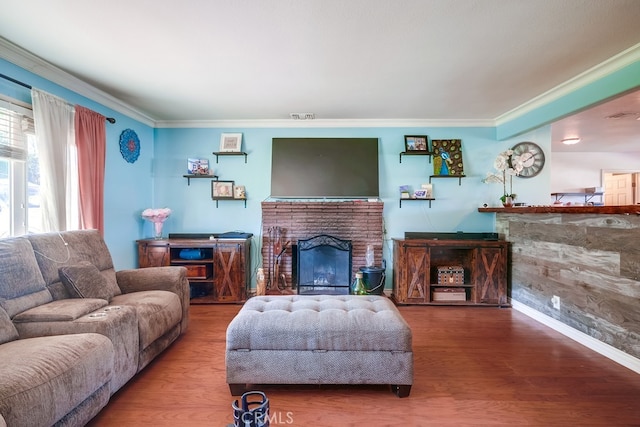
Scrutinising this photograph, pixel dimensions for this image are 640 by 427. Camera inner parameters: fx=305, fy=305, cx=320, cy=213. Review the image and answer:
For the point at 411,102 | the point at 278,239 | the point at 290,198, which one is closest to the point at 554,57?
the point at 411,102

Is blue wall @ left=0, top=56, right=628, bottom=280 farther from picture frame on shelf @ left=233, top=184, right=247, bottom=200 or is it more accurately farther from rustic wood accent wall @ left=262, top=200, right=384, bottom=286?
rustic wood accent wall @ left=262, top=200, right=384, bottom=286

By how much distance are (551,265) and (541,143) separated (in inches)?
69.4

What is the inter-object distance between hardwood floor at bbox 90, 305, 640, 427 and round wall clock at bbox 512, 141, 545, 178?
2181mm

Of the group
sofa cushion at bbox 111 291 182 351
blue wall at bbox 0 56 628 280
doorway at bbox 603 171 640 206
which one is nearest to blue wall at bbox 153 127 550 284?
blue wall at bbox 0 56 628 280

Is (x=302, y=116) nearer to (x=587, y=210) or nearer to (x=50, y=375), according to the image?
(x=587, y=210)

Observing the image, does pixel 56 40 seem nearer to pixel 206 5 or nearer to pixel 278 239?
pixel 206 5

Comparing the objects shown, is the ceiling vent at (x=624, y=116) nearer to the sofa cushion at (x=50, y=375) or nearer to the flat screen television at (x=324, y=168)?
the flat screen television at (x=324, y=168)

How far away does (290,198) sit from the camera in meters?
4.20

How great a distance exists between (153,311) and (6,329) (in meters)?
0.78

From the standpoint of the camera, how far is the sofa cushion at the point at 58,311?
1812 millimetres

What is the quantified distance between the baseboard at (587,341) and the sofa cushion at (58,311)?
385 centimetres

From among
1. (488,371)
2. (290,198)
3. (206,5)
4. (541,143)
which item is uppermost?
(206,5)

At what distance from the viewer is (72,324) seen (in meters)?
1.81

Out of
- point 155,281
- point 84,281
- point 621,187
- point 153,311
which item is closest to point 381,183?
point 155,281
